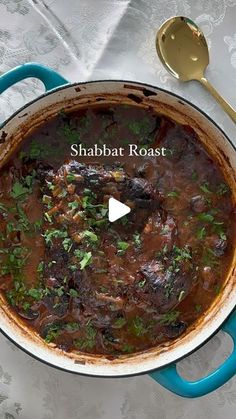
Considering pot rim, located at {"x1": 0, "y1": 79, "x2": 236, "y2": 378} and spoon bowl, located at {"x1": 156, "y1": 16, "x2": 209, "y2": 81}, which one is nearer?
pot rim, located at {"x1": 0, "y1": 79, "x2": 236, "y2": 378}

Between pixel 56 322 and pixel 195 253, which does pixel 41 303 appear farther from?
pixel 195 253

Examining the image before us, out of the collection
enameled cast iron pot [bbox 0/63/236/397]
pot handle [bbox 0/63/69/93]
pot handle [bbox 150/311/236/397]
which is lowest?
pot handle [bbox 150/311/236/397]

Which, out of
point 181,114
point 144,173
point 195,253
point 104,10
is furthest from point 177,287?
point 104,10

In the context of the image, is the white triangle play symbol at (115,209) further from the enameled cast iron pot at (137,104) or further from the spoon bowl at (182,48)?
the spoon bowl at (182,48)

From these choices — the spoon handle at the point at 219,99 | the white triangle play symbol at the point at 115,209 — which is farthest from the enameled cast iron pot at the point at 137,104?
the white triangle play symbol at the point at 115,209

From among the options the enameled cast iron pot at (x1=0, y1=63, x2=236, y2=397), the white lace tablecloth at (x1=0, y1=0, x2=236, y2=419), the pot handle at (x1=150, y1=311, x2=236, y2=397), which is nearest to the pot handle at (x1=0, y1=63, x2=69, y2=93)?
the enameled cast iron pot at (x1=0, y1=63, x2=236, y2=397)

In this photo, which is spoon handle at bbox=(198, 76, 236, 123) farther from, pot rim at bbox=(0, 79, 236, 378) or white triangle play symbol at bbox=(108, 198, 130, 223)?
white triangle play symbol at bbox=(108, 198, 130, 223)

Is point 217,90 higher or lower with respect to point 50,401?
higher
